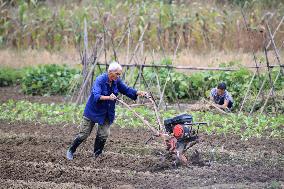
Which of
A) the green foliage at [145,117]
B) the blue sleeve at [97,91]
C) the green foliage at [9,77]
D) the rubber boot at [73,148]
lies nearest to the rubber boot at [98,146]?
the rubber boot at [73,148]

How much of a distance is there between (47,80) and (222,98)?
678cm

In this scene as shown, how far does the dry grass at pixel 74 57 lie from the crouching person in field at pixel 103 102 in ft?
30.2

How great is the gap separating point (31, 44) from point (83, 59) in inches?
322

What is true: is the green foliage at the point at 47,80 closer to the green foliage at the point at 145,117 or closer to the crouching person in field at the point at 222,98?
the green foliage at the point at 145,117

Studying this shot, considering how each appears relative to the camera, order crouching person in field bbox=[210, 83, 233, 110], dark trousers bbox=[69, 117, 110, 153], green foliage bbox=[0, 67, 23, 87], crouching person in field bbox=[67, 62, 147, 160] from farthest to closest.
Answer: green foliage bbox=[0, 67, 23, 87]
crouching person in field bbox=[210, 83, 233, 110]
dark trousers bbox=[69, 117, 110, 153]
crouching person in field bbox=[67, 62, 147, 160]

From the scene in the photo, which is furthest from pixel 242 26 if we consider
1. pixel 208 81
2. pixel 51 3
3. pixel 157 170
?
pixel 157 170

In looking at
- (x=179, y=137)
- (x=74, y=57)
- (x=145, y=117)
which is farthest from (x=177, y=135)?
(x=74, y=57)

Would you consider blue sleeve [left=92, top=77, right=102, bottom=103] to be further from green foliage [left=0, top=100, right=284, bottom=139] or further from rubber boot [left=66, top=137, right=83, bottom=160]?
green foliage [left=0, top=100, right=284, bottom=139]

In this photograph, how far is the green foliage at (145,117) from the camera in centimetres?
1228

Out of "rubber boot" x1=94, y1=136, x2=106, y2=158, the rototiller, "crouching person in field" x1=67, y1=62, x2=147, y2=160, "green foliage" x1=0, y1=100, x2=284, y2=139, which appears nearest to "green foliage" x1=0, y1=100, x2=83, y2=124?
"green foliage" x1=0, y1=100, x2=284, y2=139

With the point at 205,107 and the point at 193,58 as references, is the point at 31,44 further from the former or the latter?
the point at 205,107

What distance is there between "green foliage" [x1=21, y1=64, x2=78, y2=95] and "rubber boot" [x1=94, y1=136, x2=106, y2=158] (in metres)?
9.21

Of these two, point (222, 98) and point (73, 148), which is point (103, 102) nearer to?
point (73, 148)

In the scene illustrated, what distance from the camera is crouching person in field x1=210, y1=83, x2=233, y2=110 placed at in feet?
47.6
